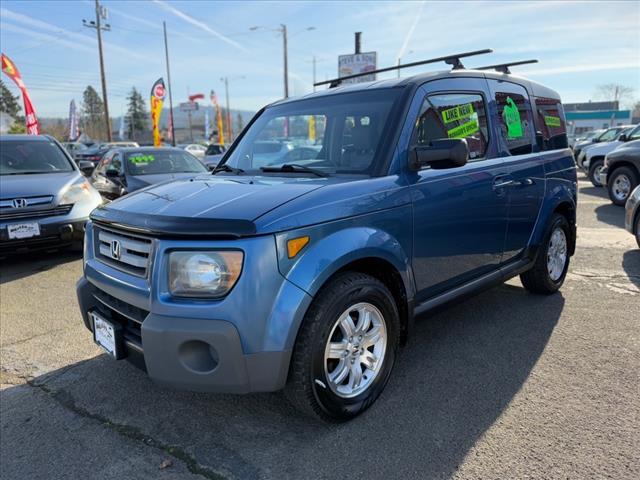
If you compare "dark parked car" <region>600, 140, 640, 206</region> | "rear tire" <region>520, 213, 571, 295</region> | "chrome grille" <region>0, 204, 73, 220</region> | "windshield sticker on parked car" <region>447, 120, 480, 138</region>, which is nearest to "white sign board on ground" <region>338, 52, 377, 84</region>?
"dark parked car" <region>600, 140, 640, 206</region>

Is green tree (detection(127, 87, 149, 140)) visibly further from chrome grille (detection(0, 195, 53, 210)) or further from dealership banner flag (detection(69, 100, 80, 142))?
chrome grille (detection(0, 195, 53, 210))

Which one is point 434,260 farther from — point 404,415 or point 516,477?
point 516,477

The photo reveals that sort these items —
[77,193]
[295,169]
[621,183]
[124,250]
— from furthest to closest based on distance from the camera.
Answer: [621,183] < [77,193] < [295,169] < [124,250]

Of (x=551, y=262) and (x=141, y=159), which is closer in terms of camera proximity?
(x=551, y=262)

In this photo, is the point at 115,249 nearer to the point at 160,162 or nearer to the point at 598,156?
the point at 160,162

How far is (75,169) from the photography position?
274 inches

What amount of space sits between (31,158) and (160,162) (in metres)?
2.27

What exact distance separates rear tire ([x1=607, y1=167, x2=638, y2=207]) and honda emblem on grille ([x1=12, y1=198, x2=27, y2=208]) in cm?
1059

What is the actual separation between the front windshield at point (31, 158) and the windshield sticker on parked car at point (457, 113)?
571cm

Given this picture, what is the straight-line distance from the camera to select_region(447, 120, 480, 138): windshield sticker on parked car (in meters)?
3.32

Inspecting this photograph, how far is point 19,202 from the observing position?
5629 millimetres

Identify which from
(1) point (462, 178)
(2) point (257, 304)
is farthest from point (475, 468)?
(1) point (462, 178)

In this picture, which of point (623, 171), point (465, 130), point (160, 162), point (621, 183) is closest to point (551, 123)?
point (465, 130)

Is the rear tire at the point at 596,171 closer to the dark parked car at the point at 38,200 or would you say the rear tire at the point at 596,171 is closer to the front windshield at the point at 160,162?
the front windshield at the point at 160,162
